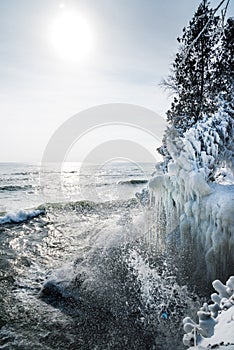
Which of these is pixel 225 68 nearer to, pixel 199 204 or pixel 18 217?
pixel 199 204

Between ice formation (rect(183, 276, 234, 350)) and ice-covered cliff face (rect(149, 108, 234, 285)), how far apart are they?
184 centimetres

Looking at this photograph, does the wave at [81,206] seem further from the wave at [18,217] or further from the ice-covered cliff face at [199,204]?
the ice-covered cliff face at [199,204]

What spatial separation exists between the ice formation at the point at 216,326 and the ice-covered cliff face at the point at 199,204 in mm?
1839

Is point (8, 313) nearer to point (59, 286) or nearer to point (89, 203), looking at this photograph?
point (59, 286)

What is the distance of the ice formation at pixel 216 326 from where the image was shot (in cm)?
199

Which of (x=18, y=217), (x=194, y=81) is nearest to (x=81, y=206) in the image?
(x=18, y=217)

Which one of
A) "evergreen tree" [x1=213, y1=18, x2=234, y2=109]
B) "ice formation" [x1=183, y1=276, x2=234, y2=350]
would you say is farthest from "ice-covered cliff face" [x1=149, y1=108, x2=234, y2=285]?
"evergreen tree" [x1=213, y1=18, x2=234, y2=109]

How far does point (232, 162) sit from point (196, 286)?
340 cm

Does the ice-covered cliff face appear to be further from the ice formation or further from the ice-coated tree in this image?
the ice-coated tree

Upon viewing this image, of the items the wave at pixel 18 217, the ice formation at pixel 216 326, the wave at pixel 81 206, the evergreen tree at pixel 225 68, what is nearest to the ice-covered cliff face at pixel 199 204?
the ice formation at pixel 216 326

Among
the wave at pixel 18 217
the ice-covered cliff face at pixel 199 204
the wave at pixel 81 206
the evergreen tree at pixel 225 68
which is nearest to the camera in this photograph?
the ice-covered cliff face at pixel 199 204

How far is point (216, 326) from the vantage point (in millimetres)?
2365

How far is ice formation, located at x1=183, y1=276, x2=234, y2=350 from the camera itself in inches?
78.4

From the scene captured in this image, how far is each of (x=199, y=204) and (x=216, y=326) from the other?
112 inches
